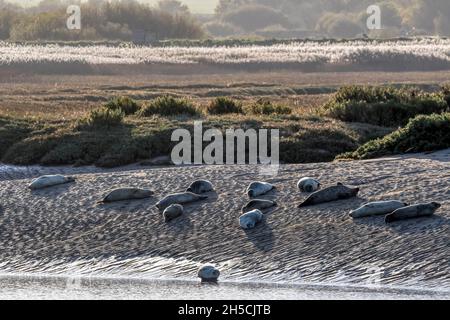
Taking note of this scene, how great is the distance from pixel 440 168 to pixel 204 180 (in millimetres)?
2650

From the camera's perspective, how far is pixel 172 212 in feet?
43.8

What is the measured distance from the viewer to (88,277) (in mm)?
11938

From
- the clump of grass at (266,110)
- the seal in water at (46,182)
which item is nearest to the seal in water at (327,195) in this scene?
the seal in water at (46,182)

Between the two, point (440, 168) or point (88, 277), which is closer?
point (88, 277)

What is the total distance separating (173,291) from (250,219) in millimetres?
1933

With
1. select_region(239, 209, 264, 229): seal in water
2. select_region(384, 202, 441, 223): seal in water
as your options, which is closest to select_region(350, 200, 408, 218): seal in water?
select_region(384, 202, 441, 223): seal in water

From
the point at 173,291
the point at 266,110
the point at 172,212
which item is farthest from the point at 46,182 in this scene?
the point at 266,110

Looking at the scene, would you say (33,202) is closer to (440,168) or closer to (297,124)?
(440,168)

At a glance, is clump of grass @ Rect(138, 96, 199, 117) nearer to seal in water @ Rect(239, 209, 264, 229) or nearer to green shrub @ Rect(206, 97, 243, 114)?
green shrub @ Rect(206, 97, 243, 114)

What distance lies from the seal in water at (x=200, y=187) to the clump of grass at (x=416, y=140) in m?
3.45

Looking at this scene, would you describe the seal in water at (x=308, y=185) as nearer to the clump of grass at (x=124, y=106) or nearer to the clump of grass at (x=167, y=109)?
the clump of grass at (x=167, y=109)
